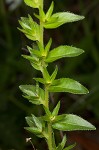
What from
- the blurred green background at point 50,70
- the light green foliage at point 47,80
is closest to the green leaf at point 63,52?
the light green foliage at point 47,80

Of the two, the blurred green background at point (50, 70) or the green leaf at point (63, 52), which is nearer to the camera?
the green leaf at point (63, 52)

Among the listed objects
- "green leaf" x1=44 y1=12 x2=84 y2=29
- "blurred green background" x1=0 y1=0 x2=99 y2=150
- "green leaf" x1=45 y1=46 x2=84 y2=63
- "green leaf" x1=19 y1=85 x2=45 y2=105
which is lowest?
"blurred green background" x1=0 y1=0 x2=99 y2=150

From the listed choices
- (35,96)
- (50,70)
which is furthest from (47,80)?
(50,70)

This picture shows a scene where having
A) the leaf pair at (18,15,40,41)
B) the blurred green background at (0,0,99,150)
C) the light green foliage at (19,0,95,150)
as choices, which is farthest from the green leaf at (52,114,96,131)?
the blurred green background at (0,0,99,150)

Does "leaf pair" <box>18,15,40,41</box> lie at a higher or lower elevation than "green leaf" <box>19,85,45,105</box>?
higher

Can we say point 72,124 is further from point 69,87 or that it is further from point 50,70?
point 50,70

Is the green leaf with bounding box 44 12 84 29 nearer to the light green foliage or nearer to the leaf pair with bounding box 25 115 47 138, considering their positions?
the light green foliage

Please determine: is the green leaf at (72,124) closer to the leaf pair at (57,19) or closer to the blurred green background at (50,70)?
the leaf pair at (57,19)
